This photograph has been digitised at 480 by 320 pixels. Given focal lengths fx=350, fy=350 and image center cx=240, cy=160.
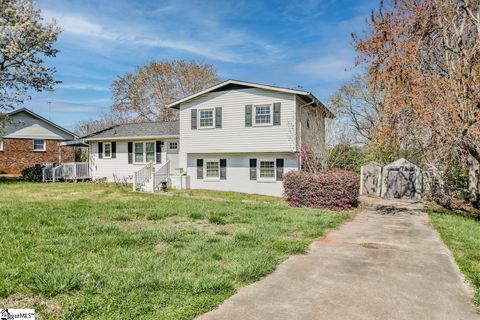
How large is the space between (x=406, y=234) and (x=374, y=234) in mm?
892

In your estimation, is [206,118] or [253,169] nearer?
[253,169]

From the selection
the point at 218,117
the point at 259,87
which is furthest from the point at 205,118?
the point at 259,87

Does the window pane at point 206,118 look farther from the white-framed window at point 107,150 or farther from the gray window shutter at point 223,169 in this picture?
the white-framed window at point 107,150

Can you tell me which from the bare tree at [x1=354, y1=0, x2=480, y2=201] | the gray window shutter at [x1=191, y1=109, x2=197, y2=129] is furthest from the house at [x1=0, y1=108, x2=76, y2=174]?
the bare tree at [x1=354, y1=0, x2=480, y2=201]

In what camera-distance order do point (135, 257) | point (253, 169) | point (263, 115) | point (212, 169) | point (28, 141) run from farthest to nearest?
point (28, 141)
point (212, 169)
point (253, 169)
point (263, 115)
point (135, 257)

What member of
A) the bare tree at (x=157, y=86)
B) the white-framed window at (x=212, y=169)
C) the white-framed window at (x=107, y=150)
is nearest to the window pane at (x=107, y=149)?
the white-framed window at (x=107, y=150)

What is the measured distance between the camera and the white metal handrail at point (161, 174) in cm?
1981

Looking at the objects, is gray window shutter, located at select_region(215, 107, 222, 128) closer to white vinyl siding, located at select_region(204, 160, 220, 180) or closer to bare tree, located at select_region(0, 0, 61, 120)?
white vinyl siding, located at select_region(204, 160, 220, 180)

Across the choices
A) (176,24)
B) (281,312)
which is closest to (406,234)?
(281,312)

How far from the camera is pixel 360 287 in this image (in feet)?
15.5

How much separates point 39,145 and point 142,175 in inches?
650

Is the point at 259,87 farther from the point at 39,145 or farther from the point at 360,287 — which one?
the point at 39,145

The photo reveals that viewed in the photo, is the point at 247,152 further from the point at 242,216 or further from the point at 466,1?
the point at 466,1

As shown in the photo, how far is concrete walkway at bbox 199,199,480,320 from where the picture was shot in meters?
3.90
